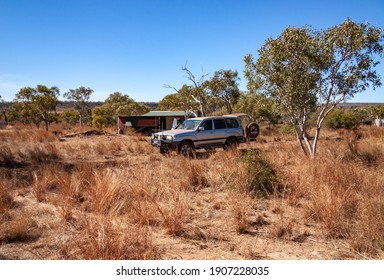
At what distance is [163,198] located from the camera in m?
5.61

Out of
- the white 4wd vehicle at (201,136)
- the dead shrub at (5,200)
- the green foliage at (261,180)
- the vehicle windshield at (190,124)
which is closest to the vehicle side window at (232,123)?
the white 4wd vehicle at (201,136)

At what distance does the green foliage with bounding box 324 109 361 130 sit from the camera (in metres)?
26.5

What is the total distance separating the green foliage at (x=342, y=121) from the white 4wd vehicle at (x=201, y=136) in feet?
55.6

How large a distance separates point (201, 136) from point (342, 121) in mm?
19409

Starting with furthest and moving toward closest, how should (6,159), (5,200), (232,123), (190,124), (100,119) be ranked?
(100,119)
(232,123)
(190,124)
(6,159)
(5,200)

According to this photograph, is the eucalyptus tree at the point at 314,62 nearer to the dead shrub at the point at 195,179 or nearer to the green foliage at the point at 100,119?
the dead shrub at the point at 195,179

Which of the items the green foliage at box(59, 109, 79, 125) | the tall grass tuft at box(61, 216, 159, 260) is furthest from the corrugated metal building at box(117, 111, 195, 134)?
the green foliage at box(59, 109, 79, 125)

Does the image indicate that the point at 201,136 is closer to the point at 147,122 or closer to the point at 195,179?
the point at 195,179

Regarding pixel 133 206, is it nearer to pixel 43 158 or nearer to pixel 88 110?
pixel 43 158

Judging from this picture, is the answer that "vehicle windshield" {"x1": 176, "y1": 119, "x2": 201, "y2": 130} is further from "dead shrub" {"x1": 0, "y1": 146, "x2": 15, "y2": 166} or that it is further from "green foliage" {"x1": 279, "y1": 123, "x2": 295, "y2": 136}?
"green foliage" {"x1": 279, "y1": 123, "x2": 295, "y2": 136}

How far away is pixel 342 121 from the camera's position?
1051 inches

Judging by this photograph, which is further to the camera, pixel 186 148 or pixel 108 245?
pixel 186 148

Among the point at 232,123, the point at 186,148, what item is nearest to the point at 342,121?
the point at 232,123

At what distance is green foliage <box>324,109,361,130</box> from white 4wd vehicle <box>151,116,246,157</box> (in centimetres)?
1696
